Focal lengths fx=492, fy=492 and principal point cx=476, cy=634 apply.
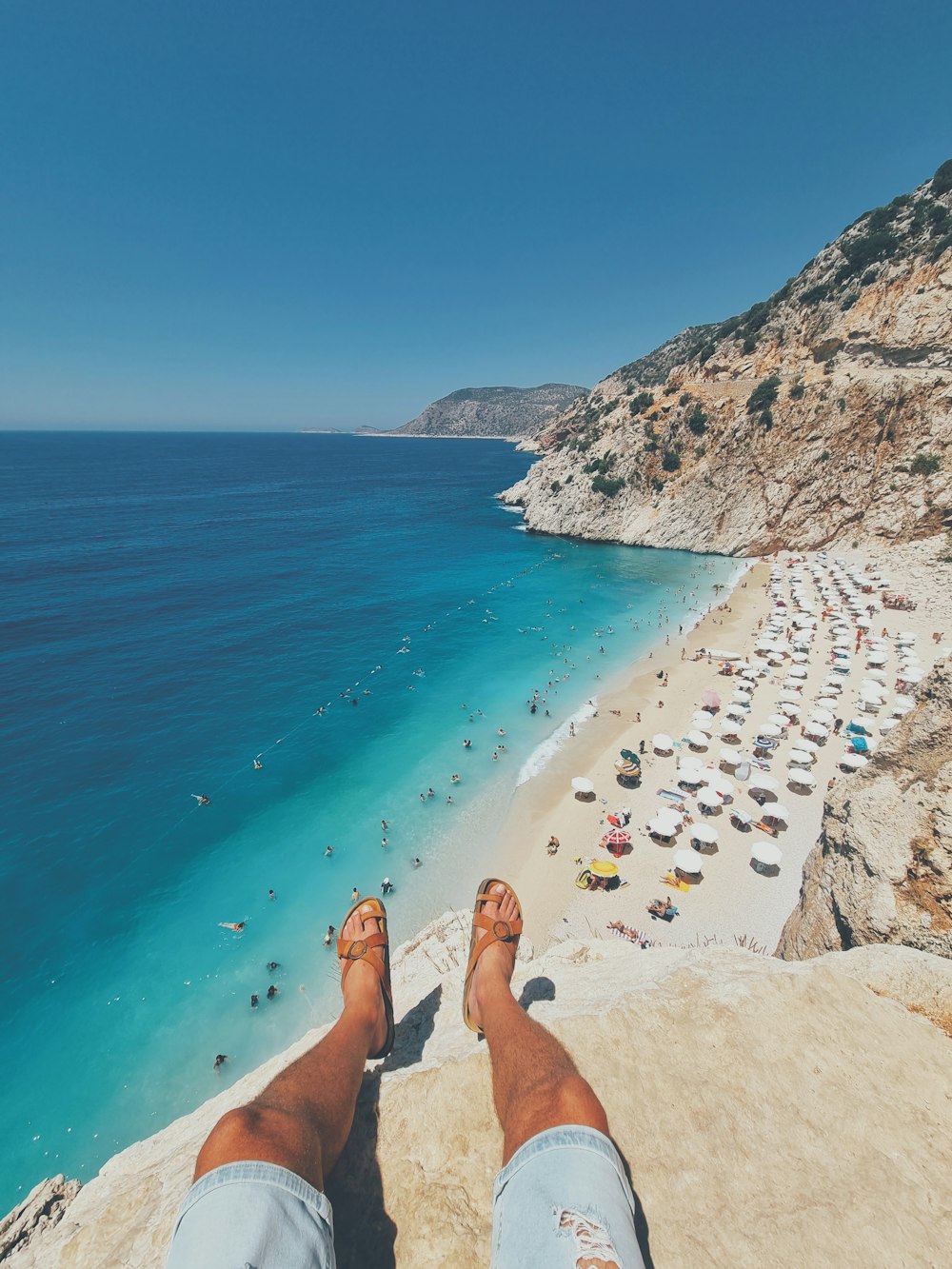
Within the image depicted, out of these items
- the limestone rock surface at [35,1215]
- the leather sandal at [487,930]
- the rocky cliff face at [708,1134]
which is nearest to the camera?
the rocky cliff face at [708,1134]

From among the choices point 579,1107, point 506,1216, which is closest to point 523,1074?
point 579,1107

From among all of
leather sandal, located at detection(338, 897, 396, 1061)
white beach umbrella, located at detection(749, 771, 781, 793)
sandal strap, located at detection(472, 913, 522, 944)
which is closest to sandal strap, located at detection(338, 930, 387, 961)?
leather sandal, located at detection(338, 897, 396, 1061)

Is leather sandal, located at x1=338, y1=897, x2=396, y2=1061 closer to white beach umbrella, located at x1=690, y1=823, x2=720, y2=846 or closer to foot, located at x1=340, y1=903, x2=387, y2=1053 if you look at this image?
foot, located at x1=340, y1=903, x2=387, y2=1053

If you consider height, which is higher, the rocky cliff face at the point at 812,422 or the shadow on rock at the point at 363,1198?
the rocky cliff face at the point at 812,422

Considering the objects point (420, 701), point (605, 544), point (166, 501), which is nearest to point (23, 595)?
point (420, 701)

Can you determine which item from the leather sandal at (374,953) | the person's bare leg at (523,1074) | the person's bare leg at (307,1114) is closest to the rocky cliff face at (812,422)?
the person's bare leg at (523,1074)

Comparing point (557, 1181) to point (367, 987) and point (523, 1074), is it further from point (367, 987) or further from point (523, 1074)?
point (367, 987)

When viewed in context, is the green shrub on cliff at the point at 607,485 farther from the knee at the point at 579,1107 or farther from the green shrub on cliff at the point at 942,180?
the knee at the point at 579,1107
